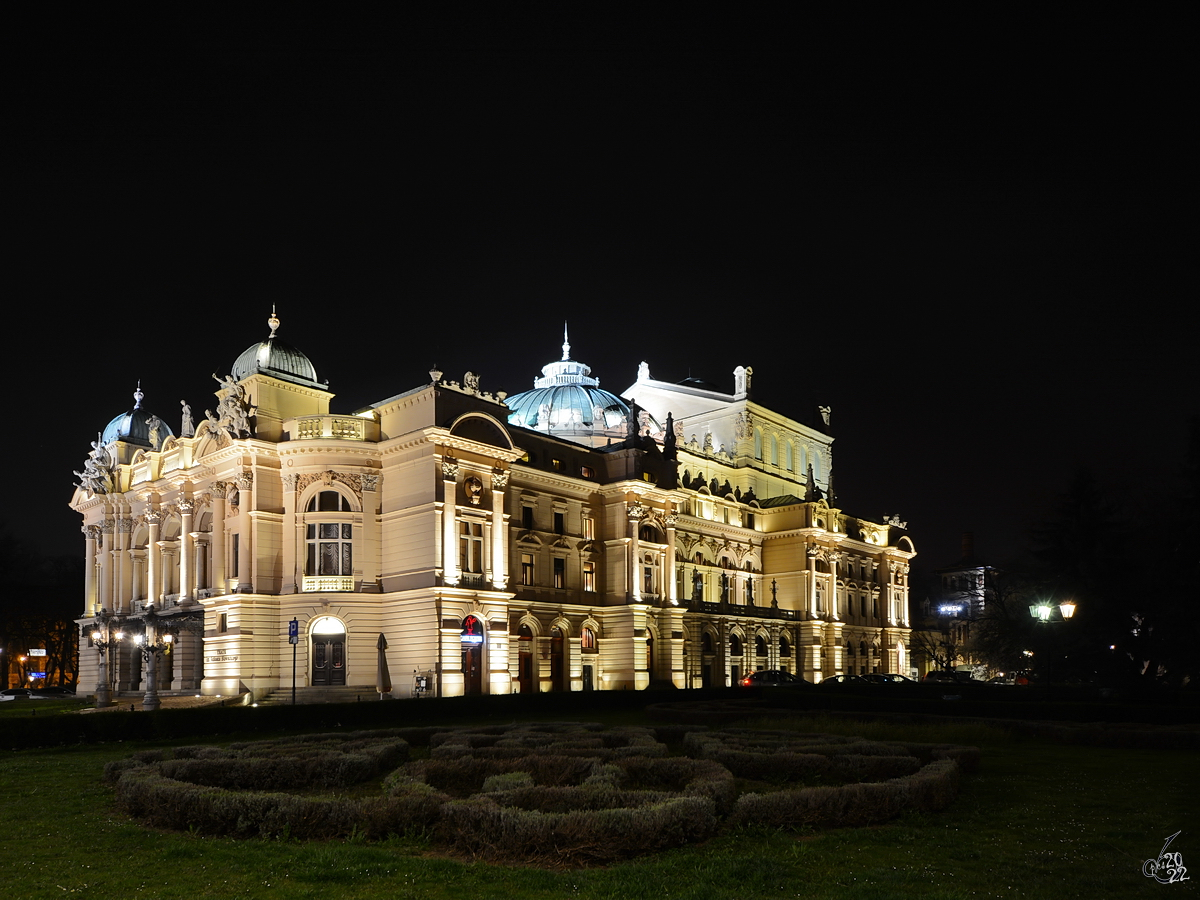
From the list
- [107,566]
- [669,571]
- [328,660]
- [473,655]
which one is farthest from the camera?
[107,566]

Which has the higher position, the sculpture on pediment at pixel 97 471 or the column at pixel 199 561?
the sculpture on pediment at pixel 97 471

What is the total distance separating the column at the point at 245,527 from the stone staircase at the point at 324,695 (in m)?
6.02

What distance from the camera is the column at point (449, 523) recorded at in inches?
2108

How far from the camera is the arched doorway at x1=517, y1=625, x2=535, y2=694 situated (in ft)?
201

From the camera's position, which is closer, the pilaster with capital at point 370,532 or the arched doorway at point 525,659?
the pilaster with capital at point 370,532

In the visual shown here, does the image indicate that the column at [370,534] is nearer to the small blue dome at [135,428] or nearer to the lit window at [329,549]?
the lit window at [329,549]

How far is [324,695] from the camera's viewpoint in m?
51.9

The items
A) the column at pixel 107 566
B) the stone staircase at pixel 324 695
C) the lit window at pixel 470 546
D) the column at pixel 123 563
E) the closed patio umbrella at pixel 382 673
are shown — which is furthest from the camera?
the column at pixel 107 566

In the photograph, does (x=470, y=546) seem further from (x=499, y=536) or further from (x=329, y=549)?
(x=329, y=549)

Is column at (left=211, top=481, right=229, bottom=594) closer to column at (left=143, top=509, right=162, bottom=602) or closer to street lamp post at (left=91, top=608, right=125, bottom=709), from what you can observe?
street lamp post at (left=91, top=608, right=125, bottom=709)

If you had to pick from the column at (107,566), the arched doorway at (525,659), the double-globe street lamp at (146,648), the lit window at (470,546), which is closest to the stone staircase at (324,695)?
the double-globe street lamp at (146,648)

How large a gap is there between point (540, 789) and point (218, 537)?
4509 centimetres

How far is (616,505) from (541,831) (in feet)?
181

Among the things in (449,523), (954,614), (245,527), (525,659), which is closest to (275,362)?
(245,527)
